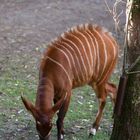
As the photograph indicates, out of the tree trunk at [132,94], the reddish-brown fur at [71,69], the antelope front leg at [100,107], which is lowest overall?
the antelope front leg at [100,107]

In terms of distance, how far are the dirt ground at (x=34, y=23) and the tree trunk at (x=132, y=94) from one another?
3943 millimetres

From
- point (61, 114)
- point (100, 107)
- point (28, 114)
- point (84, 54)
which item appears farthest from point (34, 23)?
point (61, 114)

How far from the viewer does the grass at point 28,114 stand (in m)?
5.49

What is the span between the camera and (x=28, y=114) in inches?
242

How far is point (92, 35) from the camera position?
5.51 meters

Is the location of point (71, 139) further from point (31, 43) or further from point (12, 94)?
point (31, 43)

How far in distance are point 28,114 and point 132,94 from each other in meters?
2.58

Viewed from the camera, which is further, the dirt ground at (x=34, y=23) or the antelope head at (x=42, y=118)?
the dirt ground at (x=34, y=23)

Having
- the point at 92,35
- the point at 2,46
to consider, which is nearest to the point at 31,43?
the point at 2,46

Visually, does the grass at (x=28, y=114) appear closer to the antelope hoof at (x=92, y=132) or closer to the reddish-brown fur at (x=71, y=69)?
the antelope hoof at (x=92, y=132)

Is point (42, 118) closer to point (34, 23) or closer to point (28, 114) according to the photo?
point (28, 114)

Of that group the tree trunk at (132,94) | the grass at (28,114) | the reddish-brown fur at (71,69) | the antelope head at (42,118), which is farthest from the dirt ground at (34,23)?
the tree trunk at (132,94)

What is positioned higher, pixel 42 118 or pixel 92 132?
pixel 42 118

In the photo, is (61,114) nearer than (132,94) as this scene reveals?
No
